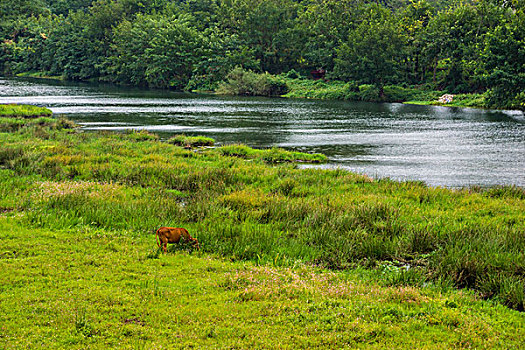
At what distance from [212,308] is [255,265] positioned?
216 centimetres

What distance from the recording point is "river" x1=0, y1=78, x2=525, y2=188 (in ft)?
81.8

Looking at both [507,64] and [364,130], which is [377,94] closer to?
[507,64]

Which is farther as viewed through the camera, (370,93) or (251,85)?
(251,85)

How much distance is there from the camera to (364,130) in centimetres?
4044

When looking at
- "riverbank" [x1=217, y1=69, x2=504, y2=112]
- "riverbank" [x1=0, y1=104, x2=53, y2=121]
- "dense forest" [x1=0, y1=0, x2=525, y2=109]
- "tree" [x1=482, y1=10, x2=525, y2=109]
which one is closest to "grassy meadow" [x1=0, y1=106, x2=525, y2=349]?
"riverbank" [x1=0, y1=104, x2=53, y2=121]

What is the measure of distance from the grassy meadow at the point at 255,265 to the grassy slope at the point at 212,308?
3 centimetres

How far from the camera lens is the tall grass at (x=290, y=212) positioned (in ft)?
31.0

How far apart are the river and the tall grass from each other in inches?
246

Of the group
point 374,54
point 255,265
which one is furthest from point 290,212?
point 374,54

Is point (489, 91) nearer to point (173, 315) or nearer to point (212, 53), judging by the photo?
point (212, 53)

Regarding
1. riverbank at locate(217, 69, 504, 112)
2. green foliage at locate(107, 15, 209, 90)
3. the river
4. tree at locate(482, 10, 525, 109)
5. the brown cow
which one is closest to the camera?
the brown cow

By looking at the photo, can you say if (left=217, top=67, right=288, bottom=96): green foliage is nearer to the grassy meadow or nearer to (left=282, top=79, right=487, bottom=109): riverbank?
(left=282, top=79, right=487, bottom=109): riverbank

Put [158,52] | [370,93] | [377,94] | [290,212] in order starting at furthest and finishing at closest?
[158,52]
[370,93]
[377,94]
[290,212]

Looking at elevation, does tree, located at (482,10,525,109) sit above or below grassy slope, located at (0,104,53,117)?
above
